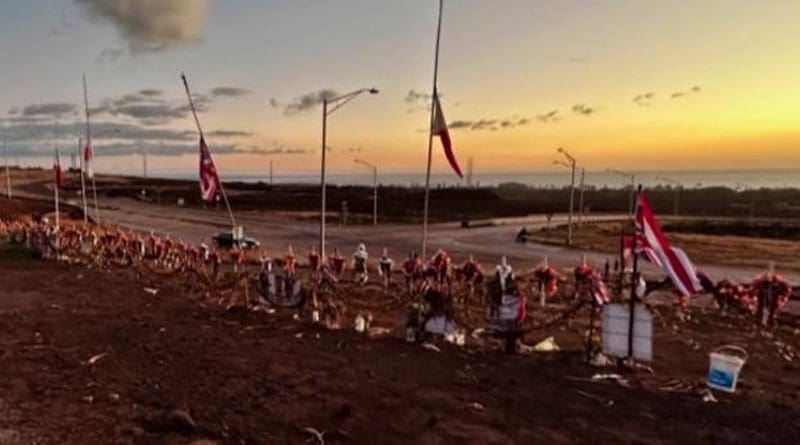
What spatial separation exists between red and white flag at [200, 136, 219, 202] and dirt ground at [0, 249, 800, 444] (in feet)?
22.3

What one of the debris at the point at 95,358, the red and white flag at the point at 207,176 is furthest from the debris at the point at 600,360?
the red and white flag at the point at 207,176

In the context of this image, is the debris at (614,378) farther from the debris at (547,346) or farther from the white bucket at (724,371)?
the debris at (547,346)

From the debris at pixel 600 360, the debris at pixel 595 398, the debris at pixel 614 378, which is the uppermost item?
the debris at pixel 600 360

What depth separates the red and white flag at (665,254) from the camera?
13.8 meters

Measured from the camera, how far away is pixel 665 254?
46.0 ft

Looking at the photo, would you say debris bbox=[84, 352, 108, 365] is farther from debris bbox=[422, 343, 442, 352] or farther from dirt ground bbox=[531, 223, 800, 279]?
dirt ground bbox=[531, 223, 800, 279]

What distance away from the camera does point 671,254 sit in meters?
14.0

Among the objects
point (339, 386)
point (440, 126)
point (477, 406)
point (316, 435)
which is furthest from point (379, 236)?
point (316, 435)

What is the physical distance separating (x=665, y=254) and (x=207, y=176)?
17.1 metres

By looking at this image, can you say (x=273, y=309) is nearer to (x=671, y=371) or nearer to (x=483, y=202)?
(x=671, y=371)

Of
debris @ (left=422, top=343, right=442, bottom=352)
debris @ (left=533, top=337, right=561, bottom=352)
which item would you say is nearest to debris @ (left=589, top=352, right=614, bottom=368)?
debris @ (left=533, top=337, right=561, bottom=352)

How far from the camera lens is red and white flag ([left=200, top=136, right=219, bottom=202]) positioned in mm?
25844

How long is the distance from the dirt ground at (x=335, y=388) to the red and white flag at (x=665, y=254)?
6.17ft

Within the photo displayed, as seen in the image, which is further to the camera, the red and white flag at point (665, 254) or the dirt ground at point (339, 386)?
the red and white flag at point (665, 254)
